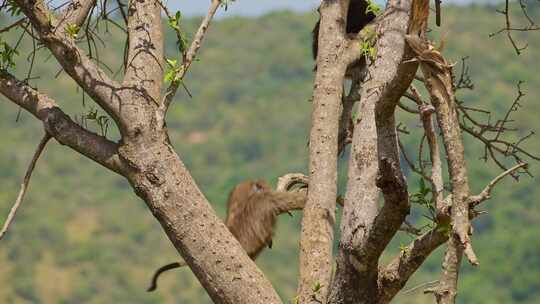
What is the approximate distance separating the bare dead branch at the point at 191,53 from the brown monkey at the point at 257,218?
224 cm

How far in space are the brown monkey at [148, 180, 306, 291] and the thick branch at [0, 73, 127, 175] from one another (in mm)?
2398

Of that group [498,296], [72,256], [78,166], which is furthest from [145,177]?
[78,166]

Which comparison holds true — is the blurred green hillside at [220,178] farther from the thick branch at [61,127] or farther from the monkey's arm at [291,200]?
the thick branch at [61,127]

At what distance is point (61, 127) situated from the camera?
4.53 meters

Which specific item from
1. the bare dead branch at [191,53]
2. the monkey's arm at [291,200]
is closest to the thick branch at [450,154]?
the bare dead branch at [191,53]

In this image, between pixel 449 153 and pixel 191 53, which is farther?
pixel 191 53

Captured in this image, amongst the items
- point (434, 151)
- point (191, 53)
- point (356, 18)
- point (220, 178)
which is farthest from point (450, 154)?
point (220, 178)

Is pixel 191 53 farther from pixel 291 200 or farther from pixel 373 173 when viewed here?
pixel 291 200

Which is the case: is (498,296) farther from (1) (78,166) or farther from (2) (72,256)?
(1) (78,166)

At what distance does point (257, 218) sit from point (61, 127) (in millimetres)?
2701

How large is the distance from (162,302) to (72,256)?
5883 mm

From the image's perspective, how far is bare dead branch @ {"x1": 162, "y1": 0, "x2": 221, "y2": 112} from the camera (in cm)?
450

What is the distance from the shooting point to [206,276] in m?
4.35

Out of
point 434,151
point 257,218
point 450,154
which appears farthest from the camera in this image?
point 257,218
